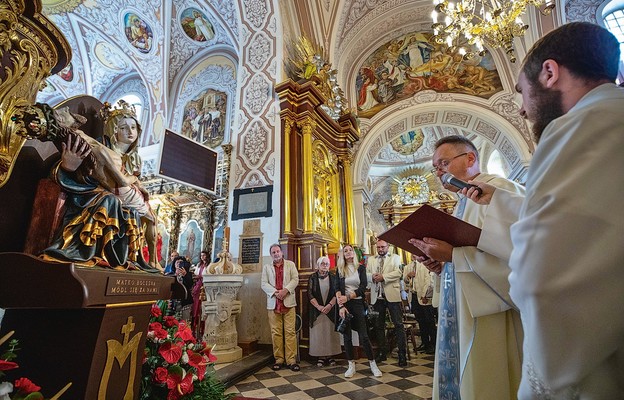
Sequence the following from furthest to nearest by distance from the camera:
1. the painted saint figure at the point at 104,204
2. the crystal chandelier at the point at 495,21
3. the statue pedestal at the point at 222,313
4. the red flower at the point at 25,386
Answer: the crystal chandelier at the point at 495,21 → the statue pedestal at the point at 222,313 → the painted saint figure at the point at 104,204 → the red flower at the point at 25,386

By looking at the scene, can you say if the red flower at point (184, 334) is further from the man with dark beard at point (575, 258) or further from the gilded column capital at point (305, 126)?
the gilded column capital at point (305, 126)

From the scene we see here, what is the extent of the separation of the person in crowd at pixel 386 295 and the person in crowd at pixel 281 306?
4.42ft

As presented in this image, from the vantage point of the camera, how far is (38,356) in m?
1.49

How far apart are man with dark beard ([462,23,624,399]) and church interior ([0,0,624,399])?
5.60ft

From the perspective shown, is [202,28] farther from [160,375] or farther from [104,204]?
[160,375]

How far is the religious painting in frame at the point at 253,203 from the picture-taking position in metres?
5.48

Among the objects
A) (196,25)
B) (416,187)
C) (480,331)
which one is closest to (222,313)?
(480,331)

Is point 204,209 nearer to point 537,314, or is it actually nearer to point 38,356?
point 38,356

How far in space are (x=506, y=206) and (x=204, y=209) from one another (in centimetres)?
723

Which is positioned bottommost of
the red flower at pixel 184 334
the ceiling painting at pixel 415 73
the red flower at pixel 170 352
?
the red flower at pixel 170 352

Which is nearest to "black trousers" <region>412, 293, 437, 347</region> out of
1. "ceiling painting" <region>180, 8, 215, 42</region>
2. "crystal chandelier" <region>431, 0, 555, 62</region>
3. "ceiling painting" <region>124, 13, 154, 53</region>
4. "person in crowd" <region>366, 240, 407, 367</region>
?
"person in crowd" <region>366, 240, 407, 367</region>

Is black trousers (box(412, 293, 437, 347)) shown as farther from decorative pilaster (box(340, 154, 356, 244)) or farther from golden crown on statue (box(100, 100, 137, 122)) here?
golden crown on statue (box(100, 100, 137, 122))

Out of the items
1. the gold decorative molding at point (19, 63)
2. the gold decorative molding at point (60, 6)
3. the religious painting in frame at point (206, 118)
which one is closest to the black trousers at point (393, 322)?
the gold decorative molding at point (19, 63)

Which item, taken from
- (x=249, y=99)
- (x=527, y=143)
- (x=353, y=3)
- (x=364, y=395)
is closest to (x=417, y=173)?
(x=527, y=143)
